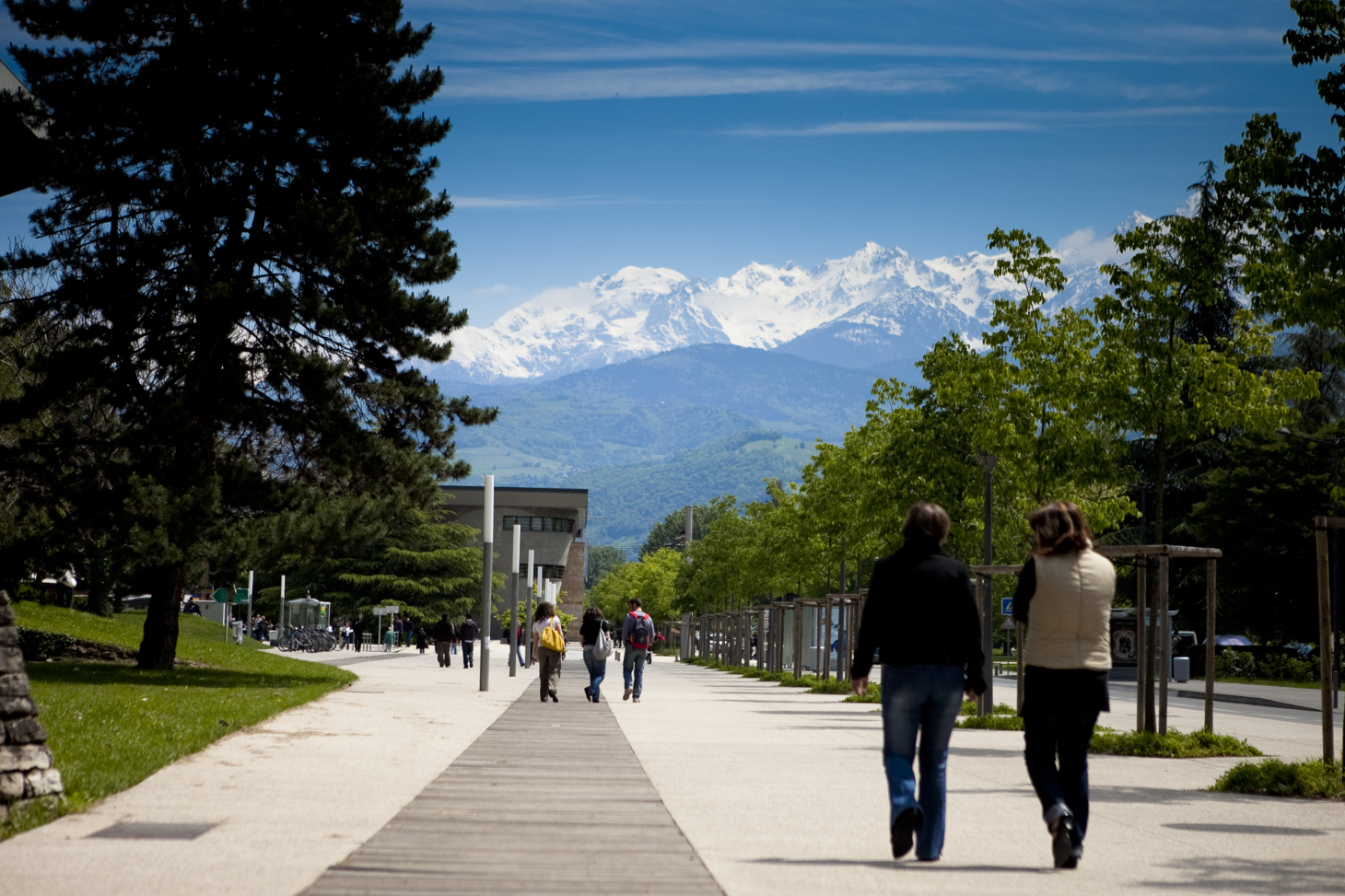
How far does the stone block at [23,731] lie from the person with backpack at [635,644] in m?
15.7

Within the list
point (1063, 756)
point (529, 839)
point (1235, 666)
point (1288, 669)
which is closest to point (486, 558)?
point (529, 839)


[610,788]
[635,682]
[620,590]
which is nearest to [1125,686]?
[635,682]

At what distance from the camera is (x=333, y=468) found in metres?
21.9

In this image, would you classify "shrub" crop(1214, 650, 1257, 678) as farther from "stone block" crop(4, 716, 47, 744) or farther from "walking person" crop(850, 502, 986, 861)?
"stone block" crop(4, 716, 47, 744)

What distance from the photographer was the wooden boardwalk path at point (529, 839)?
6.07 m

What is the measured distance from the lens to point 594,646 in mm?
22609

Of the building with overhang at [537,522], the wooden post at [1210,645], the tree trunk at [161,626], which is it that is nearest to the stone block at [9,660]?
the wooden post at [1210,645]

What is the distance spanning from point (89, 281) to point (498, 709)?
9.15 metres

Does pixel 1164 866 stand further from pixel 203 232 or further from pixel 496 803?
pixel 203 232

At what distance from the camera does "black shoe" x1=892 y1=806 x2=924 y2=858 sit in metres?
6.76

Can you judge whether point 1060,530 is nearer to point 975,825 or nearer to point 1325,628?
point 975,825

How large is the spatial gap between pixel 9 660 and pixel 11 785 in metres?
0.66

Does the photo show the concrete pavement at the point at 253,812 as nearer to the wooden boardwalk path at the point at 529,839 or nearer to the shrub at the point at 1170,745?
the wooden boardwalk path at the point at 529,839

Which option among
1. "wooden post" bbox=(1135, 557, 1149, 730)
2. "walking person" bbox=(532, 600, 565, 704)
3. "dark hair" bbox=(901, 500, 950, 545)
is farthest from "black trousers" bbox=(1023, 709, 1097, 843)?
"walking person" bbox=(532, 600, 565, 704)
